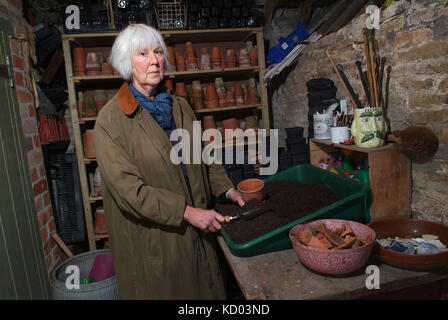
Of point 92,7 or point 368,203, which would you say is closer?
point 368,203

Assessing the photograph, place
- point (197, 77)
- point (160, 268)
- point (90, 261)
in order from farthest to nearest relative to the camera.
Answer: point (197, 77) → point (90, 261) → point (160, 268)

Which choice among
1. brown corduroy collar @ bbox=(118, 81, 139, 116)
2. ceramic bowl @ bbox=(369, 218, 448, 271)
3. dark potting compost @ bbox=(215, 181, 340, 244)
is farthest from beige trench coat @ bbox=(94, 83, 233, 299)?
ceramic bowl @ bbox=(369, 218, 448, 271)

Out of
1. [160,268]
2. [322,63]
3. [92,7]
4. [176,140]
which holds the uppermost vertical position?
[92,7]

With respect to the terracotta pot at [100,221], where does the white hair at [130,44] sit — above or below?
above

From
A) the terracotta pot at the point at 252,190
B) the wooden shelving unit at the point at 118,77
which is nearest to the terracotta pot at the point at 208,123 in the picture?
the wooden shelving unit at the point at 118,77

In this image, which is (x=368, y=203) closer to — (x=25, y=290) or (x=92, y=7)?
(x=25, y=290)

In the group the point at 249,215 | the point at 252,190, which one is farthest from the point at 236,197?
the point at 249,215

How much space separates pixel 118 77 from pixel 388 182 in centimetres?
232

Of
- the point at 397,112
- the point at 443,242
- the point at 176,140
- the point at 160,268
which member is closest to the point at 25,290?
the point at 160,268

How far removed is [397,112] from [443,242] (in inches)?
28.2

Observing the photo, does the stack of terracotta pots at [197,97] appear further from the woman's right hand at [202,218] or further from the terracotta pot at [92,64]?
the woman's right hand at [202,218]

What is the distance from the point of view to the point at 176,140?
4.88ft

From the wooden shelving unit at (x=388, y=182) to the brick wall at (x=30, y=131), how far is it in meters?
2.01

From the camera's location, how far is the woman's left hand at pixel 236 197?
1.56 metres
